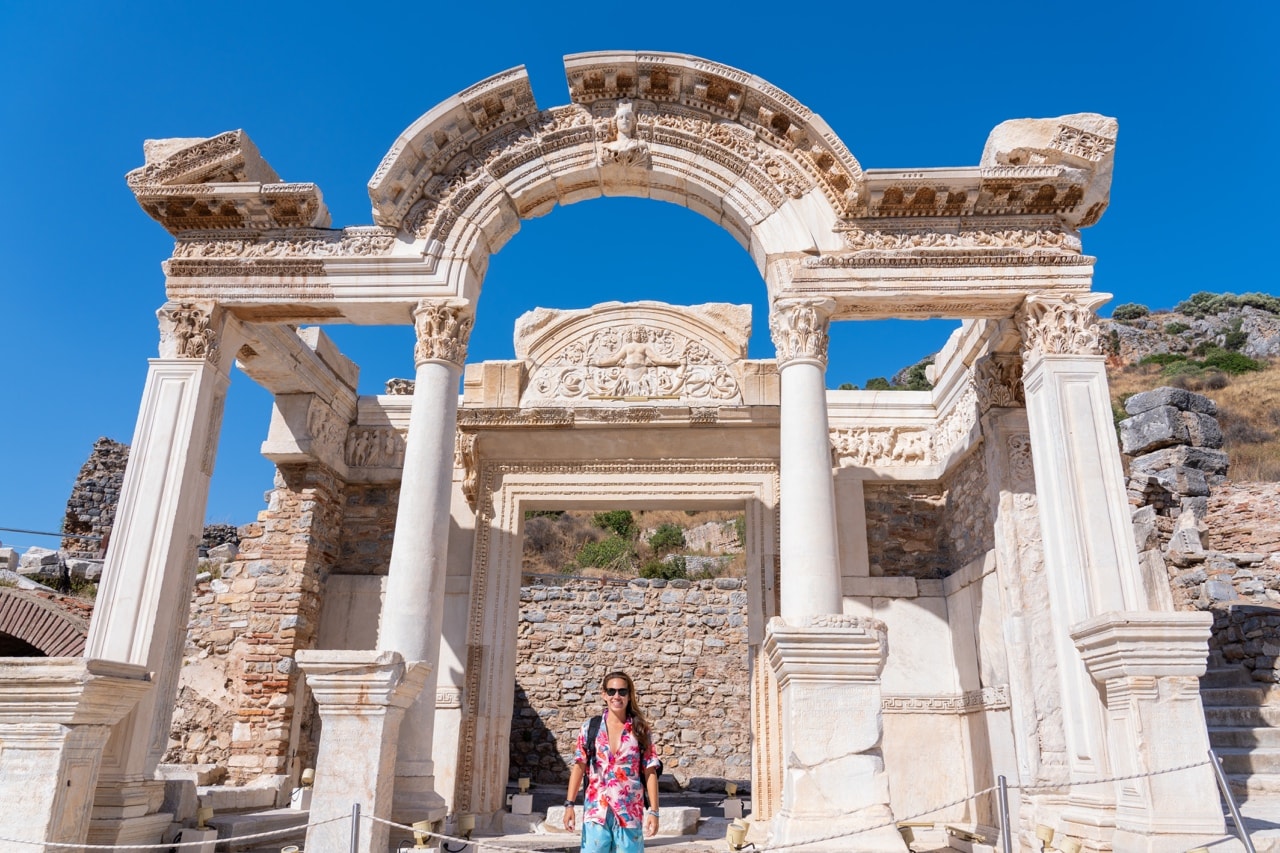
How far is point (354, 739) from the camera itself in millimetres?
5723

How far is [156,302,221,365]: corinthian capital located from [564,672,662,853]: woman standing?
5.45 metres

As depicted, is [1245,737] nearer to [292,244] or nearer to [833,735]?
[833,735]

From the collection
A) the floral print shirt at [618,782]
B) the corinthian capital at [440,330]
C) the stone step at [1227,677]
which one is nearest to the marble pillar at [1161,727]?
the floral print shirt at [618,782]

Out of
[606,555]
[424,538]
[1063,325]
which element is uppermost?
[606,555]

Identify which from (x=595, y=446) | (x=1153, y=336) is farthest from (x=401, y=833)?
(x=1153, y=336)

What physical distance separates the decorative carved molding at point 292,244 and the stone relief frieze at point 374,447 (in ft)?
10.0

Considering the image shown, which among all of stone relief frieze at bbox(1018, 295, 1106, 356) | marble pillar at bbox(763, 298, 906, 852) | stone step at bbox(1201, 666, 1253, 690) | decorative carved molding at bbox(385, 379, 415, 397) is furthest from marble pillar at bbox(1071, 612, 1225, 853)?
decorative carved molding at bbox(385, 379, 415, 397)

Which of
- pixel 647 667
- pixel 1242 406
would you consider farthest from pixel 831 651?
pixel 1242 406

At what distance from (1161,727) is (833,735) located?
6.54 ft

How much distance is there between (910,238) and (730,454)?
11.3 feet

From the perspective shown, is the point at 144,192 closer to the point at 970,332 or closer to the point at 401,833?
the point at 401,833

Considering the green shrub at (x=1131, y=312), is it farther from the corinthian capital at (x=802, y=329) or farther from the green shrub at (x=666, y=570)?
the corinthian capital at (x=802, y=329)

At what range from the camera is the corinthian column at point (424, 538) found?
694cm

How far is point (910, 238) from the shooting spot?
8.20m
